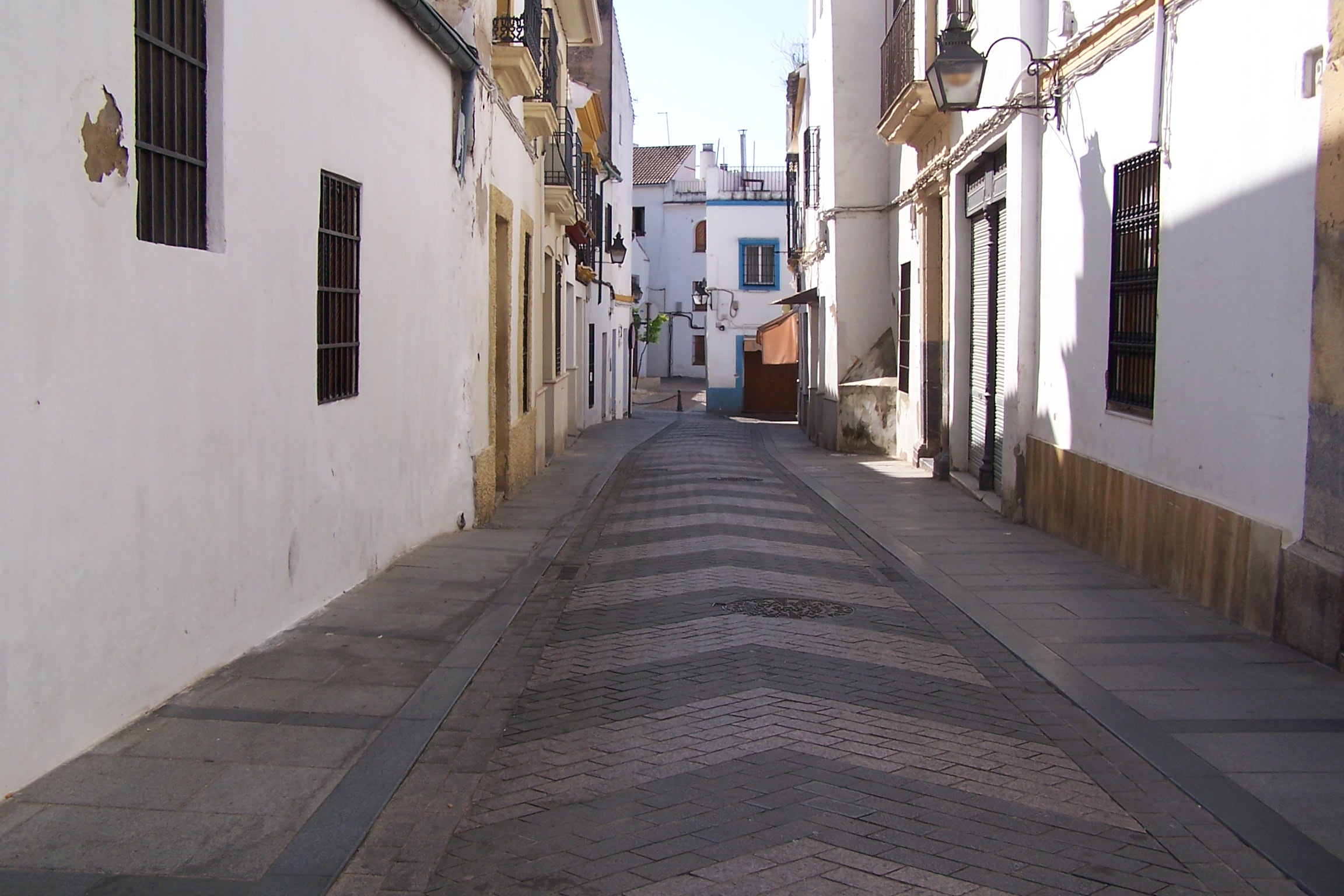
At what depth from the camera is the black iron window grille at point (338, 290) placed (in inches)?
286

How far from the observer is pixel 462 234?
34.9 feet

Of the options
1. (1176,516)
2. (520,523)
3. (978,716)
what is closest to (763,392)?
(520,523)

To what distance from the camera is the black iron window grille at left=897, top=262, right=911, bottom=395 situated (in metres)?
18.3

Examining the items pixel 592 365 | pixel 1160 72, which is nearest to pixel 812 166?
pixel 592 365

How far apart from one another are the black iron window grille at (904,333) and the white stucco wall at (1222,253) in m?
8.49

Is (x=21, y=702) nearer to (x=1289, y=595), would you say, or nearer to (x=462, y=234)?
(x=1289, y=595)

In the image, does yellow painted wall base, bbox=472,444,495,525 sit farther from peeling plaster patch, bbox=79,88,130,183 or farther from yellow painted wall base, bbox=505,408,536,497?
peeling plaster patch, bbox=79,88,130,183

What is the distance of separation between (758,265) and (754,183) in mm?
4317

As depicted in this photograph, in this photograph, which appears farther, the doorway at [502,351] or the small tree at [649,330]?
the small tree at [649,330]

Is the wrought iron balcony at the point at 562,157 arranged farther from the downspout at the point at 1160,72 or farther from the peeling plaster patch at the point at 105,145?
the peeling plaster patch at the point at 105,145

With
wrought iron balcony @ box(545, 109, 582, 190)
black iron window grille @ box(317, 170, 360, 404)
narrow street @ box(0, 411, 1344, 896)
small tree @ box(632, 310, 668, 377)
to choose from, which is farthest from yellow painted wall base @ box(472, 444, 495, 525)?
small tree @ box(632, 310, 668, 377)

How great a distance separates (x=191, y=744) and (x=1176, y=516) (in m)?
5.91

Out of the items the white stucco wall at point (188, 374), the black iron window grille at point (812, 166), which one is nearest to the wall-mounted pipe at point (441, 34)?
the white stucco wall at point (188, 374)

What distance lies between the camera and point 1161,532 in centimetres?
800
